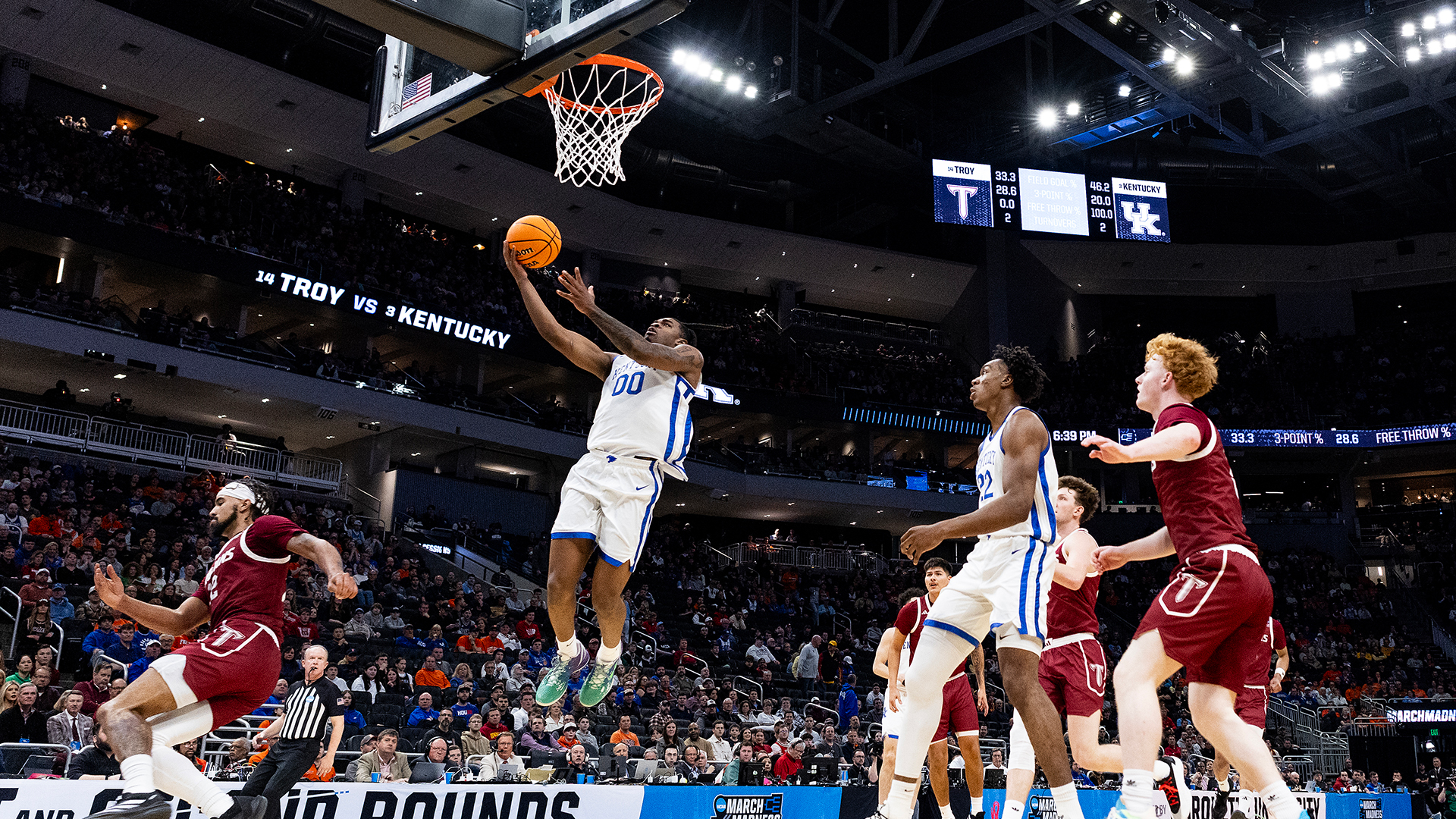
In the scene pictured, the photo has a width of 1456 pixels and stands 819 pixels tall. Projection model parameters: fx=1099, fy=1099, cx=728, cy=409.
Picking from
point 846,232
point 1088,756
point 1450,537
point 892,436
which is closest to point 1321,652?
point 1450,537

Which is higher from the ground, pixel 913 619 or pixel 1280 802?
pixel 913 619

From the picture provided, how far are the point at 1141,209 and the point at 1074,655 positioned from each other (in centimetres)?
2999

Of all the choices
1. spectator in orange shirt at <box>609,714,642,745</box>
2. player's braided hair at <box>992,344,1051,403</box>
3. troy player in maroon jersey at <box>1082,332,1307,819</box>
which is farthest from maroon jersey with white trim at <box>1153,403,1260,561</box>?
spectator in orange shirt at <box>609,714,642,745</box>

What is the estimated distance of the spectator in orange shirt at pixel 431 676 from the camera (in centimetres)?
1661

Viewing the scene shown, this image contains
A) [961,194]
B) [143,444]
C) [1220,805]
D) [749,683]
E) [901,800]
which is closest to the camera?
[901,800]

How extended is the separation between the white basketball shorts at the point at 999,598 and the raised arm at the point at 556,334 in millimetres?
2509

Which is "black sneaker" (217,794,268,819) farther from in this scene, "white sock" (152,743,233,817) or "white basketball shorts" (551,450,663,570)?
"white basketball shorts" (551,450,663,570)

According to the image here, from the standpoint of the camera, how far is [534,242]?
676 centimetres

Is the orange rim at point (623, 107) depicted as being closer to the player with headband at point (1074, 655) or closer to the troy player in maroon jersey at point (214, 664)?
the troy player in maroon jersey at point (214, 664)

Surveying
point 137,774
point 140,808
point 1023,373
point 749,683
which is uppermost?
point 1023,373

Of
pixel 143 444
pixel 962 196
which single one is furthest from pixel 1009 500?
pixel 962 196

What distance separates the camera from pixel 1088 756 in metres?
6.34

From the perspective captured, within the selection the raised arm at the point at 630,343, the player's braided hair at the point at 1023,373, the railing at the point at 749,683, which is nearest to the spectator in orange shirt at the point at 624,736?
the railing at the point at 749,683

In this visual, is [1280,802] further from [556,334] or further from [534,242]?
[534,242]
